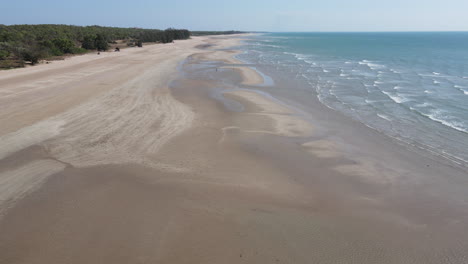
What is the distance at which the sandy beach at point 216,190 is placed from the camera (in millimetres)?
5988

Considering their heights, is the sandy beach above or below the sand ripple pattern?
below

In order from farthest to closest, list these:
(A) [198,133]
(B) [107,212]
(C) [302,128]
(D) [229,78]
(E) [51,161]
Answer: (D) [229,78]
(C) [302,128]
(A) [198,133]
(E) [51,161]
(B) [107,212]

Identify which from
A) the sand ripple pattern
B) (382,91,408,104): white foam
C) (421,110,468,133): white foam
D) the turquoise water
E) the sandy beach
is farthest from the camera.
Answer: (382,91,408,104): white foam

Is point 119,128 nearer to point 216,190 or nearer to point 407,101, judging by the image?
point 216,190

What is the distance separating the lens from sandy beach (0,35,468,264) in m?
5.99

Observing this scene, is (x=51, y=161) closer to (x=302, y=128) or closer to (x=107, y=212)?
(x=107, y=212)

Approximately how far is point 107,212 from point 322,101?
607 inches

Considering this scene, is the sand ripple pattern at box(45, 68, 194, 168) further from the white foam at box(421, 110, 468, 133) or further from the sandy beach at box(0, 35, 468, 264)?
the white foam at box(421, 110, 468, 133)

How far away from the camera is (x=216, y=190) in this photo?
805cm

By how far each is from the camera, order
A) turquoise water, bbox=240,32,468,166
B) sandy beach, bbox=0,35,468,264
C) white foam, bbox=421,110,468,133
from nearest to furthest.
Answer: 1. sandy beach, bbox=0,35,468,264
2. turquoise water, bbox=240,32,468,166
3. white foam, bbox=421,110,468,133

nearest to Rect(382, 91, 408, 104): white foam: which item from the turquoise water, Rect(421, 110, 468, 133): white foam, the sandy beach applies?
the turquoise water

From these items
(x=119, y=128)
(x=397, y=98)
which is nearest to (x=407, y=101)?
(x=397, y=98)

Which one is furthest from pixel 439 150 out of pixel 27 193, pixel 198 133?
pixel 27 193

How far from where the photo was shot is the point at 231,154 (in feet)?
34.1
